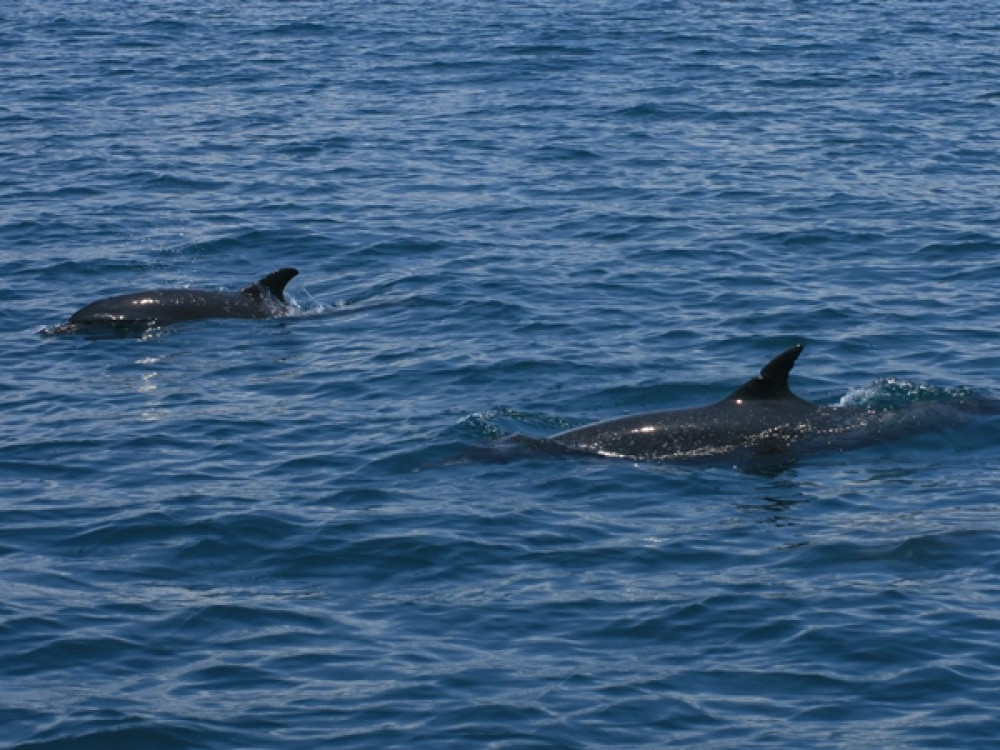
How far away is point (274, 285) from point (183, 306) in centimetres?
102

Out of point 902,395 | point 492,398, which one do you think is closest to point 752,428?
point 902,395

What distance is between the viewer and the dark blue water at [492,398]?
11617 mm

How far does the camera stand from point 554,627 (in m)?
12.4

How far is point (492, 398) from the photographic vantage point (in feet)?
57.7

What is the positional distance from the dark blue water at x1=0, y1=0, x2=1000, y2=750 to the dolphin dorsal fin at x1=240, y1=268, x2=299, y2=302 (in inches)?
20.6

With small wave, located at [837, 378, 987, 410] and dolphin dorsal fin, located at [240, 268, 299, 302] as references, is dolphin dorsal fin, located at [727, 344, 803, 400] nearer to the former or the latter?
small wave, located at [837, 378, 987, 410]

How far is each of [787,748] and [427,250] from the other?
44.5 feet

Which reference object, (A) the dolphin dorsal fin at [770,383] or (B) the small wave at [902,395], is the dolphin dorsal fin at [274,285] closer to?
(A) the dolphin dorsal fin at [770,383]

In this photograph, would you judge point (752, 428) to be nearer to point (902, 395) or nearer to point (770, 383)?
point (770, 383)

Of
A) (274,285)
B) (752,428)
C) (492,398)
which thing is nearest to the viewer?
(752,428)

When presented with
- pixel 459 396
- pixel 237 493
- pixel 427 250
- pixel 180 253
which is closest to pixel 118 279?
pixel 180 253

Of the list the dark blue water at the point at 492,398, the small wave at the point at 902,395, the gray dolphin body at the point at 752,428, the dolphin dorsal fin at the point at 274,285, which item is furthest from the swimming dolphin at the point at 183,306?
the small wave at the point at 902,395

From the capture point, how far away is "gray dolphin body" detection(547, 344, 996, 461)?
15727mm

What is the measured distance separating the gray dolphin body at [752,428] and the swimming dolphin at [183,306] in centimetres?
567
